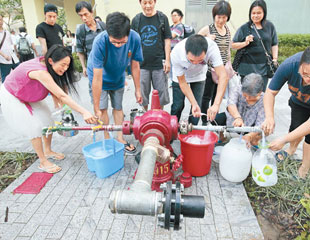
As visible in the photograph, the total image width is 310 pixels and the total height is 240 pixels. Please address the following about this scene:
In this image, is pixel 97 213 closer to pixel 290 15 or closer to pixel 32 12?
pixel 290 15

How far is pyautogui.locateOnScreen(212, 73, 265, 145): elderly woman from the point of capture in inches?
104

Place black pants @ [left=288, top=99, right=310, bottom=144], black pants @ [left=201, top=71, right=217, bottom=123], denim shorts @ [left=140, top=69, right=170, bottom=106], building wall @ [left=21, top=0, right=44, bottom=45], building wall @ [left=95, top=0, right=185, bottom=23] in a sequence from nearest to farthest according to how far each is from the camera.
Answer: black pants @ [left=288, top=99, right=310, bottom=144], black pants @ [left=201, top=71, right=217, bottom=123], denim shorts @ [left=140, top=69, right=170, bottom=106], building wall @ [left=95, top=0, right=185, bottom=23], building wall @ [left=21, top=0, right=44, bottom=45]

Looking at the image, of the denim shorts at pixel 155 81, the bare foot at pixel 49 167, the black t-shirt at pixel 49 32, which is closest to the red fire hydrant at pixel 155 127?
the bare foot at pixel 49 167

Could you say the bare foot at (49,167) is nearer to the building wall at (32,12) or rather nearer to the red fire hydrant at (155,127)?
the red fire hydrant at (155,127)

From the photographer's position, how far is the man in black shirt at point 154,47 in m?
3.67

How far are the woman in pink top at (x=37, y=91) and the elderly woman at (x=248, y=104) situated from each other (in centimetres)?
169

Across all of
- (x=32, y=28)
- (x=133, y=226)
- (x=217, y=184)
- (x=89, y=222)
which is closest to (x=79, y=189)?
(x=89, y=222)

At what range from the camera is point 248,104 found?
9.44ft

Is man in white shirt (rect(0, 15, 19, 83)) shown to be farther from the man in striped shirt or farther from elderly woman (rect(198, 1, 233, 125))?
elderly woman (rect(198, 1, 233, 125))

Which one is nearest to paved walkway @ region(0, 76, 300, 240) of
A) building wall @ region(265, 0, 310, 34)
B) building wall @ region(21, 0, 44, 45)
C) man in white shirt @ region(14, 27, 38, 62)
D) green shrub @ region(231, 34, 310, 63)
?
man in white shirt @ region(14, 27, 38, 62)

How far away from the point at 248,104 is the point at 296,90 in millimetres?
628

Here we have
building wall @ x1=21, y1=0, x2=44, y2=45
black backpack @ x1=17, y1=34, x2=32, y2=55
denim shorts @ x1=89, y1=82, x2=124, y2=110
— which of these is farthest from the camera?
building wall @ x1=21, y1=0, x2=44, y2=45

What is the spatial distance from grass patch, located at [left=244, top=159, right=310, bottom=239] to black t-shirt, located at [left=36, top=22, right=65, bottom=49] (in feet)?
15.2

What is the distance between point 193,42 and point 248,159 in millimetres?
1393
